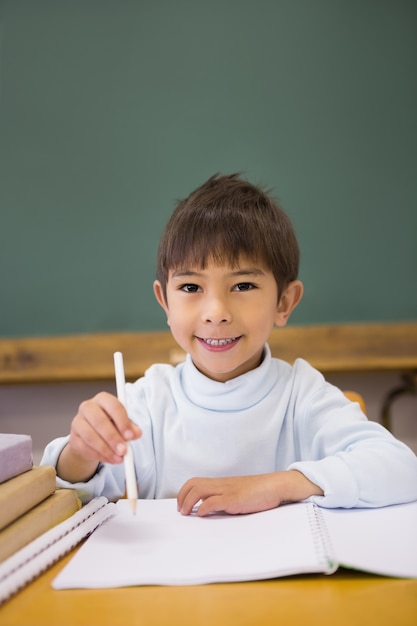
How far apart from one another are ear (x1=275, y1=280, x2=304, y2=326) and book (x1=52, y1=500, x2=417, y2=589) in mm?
396

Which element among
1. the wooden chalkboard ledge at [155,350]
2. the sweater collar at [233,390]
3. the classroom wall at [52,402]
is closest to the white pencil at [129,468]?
the sweater collar at [233,390]

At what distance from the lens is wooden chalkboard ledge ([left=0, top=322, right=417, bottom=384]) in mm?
2172

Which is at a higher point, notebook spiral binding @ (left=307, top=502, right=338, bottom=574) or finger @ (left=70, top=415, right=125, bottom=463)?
finger @ (left=70, top=415, right=125, bottom=463)

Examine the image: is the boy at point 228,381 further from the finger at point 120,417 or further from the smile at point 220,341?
the finger at point 120,417

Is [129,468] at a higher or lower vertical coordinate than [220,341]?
lower

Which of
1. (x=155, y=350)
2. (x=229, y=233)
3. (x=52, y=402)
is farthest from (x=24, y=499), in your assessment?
(x=52, y=402)

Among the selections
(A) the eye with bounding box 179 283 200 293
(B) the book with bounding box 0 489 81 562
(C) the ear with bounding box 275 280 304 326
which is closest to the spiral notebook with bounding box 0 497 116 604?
(B) the book with bounding box 0 489 81 562

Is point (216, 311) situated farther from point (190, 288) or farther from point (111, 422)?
point (111, 422)

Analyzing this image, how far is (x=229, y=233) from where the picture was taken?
985mm

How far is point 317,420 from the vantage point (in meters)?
0.99

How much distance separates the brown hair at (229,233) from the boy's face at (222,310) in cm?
2

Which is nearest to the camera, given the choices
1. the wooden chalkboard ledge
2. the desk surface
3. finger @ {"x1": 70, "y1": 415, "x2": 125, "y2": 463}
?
the desk surface

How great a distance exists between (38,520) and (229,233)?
52 centimetres

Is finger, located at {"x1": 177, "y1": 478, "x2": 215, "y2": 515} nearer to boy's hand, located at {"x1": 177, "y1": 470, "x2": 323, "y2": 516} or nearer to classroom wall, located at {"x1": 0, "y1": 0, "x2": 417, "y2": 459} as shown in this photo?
boy's hand, located at {"x1": 177, "y1": 470, "x2": 323, "y2": 516}
